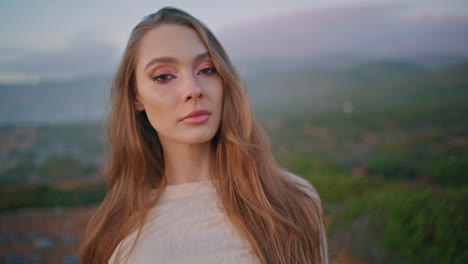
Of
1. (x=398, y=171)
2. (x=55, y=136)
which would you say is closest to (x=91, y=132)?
(x=55, y=136)

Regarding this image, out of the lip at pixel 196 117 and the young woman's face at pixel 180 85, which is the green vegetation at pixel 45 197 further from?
the lip at pixel 196 117

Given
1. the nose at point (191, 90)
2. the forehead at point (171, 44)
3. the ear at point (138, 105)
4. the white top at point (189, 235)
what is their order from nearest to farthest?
the white top at point (189, 235), the nose at point (191, 90), the forehead at point (171, 44), the ear at point (138, 105)

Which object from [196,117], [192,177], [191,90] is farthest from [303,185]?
[191,90]

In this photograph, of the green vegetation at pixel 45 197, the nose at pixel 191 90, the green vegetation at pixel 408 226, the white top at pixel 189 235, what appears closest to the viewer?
the white top at pixel 189 235

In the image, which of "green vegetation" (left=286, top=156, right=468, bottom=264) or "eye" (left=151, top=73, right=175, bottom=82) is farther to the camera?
"green vegetation" (left=286, top=156, right=468, bottom=264)

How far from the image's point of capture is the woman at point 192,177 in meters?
1.76

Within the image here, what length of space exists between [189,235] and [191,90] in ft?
2.78

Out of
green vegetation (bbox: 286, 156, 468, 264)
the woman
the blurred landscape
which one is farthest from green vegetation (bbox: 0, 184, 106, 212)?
the woman

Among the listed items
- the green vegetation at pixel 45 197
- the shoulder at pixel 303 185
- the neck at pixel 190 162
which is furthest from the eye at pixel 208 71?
the green vegetation at pixel 45 197

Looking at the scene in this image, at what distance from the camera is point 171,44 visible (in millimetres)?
1954

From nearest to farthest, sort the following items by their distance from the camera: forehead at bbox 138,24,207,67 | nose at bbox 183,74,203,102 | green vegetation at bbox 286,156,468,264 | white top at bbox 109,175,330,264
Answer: white top at bbox 109,175,330,264 → nose at bbox 183,74,203,102 → forehead at bbox 138,24,207,67 → green vegetation at bbox 286,156,468,264

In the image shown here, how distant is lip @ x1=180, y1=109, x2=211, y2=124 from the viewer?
73.4 inches

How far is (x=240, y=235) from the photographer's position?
1.76 metres

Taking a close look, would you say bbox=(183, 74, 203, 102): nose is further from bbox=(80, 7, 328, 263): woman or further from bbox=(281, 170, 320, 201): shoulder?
bbox=(281, 170, 320, 201): shoulder
